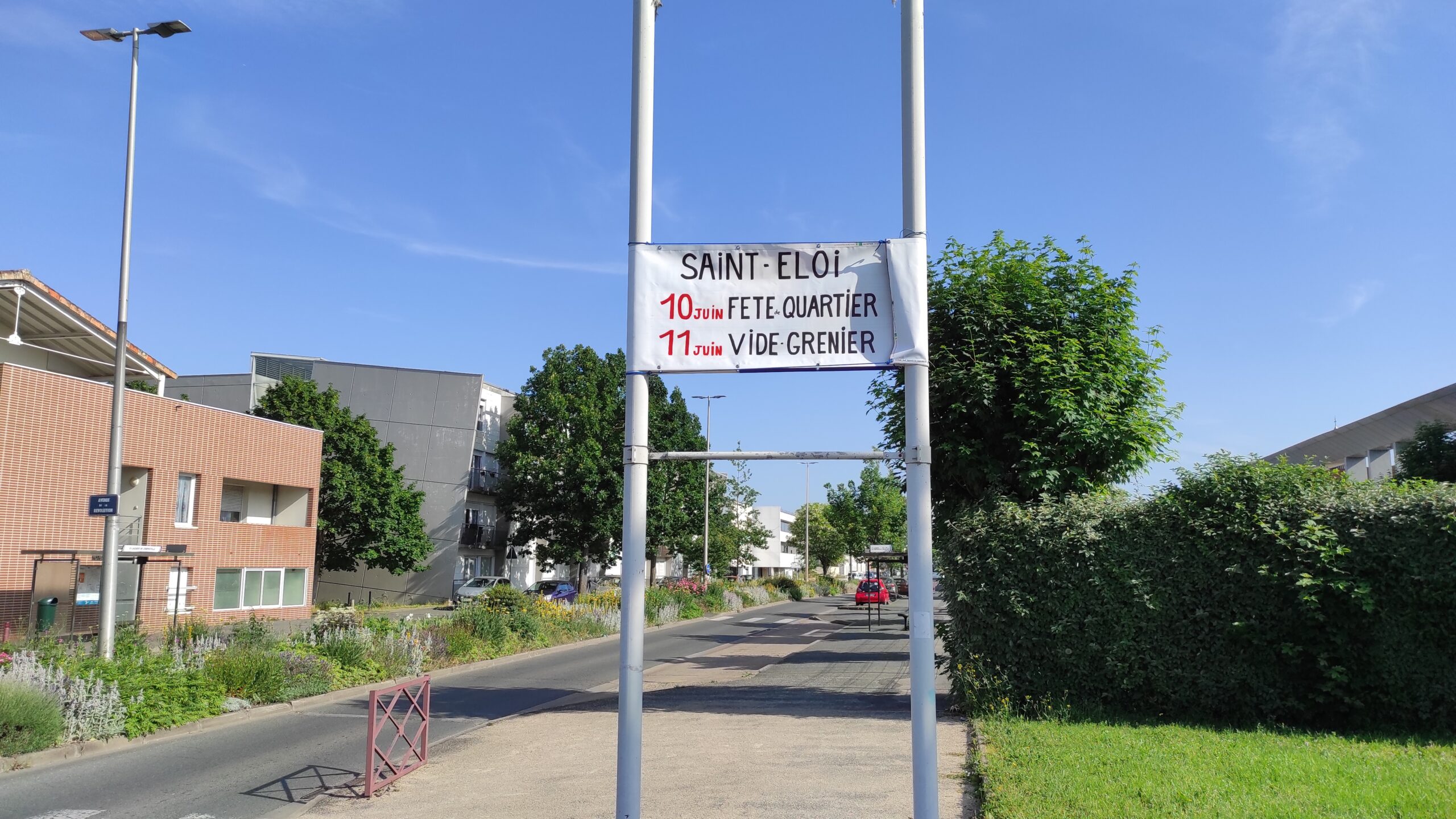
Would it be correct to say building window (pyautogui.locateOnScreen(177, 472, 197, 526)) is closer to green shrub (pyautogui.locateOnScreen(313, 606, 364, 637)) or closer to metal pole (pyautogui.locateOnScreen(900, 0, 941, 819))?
green shrub (pyautogui.locateOnScreen(313, 606, 364, 637))

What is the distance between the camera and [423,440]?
5638 centimetres

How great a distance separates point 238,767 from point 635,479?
786 cm

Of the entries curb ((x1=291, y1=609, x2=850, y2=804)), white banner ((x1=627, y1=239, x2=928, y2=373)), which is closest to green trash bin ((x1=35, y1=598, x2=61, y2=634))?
curb ((x1=291, y1=609, x2=850, y2=804))

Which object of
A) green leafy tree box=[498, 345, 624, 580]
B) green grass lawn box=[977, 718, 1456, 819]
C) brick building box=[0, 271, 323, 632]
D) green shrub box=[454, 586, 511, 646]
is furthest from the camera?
green leafy tree box=[498, 345, 624, 580]

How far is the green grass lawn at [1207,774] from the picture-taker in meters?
7.04

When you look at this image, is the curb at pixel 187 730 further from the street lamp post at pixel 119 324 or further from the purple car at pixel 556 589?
the purple car at pixel 556 589

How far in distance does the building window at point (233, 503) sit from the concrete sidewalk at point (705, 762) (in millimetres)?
24938

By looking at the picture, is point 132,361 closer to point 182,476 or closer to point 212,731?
point 182,476

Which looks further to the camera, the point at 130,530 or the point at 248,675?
the point at 130,530

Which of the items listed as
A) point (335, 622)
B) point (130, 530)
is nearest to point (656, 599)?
point (130, 530)

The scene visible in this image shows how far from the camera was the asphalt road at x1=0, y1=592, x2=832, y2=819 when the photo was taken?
8.91m

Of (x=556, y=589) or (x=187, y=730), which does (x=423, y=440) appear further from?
(x=187, y=730)

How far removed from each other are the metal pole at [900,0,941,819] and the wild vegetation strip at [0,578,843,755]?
6.39 feet

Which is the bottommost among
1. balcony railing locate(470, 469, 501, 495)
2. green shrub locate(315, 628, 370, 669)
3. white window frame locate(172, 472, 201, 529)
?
green shrub locate(315, 628, 370, 669)
